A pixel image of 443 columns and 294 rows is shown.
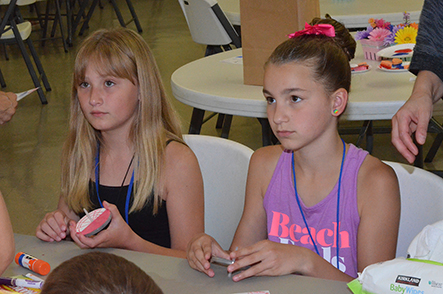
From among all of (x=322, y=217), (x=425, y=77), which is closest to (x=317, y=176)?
(x=322, y=217)

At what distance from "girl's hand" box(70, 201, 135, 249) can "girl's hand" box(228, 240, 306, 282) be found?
0.95 feet

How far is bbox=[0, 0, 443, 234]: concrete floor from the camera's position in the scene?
9.98 ft

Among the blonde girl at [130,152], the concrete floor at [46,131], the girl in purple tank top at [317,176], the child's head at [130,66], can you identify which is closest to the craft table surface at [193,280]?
the girl in purple tank top at [317,176]

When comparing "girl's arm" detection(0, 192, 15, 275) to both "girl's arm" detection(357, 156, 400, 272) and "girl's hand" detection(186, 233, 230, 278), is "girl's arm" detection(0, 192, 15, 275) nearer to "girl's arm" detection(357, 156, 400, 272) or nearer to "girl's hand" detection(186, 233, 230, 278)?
"girl's hand" detection(186, 233, 230, 278)

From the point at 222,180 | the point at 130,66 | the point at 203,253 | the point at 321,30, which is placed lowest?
the point at 222,180

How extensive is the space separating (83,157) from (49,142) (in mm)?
2425

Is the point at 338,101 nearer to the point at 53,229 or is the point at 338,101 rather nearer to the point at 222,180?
the point at 222,180

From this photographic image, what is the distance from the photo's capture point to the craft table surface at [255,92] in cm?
166

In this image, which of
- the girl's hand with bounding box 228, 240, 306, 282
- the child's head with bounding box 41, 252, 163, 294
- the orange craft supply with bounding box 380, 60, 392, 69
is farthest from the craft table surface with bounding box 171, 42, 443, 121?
the child's head with bounding box 41, 252, 163, 294

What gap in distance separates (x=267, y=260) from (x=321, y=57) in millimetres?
552

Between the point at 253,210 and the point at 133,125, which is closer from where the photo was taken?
the point at 253,210

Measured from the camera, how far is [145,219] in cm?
152

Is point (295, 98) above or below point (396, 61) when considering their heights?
above

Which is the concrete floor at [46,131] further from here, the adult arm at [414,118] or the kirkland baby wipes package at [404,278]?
the kirkland baby wipes package at [404,278]
